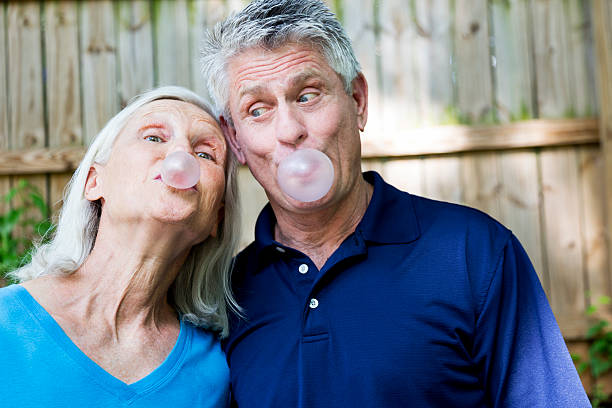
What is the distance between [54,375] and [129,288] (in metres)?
0.33

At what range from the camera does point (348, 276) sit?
189 cm

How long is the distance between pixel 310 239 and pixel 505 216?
1.67 meters

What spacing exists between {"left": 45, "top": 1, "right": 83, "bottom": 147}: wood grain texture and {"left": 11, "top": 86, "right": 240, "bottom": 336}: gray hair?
1404 millimetres

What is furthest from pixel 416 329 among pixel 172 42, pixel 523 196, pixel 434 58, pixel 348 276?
pixel 172 42

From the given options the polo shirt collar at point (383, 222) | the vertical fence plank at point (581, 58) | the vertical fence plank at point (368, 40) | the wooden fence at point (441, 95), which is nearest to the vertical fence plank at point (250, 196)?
the wooden fence at point (441, 95)

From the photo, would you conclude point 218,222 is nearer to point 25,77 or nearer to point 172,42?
point 172,42

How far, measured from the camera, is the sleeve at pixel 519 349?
5.60 feet

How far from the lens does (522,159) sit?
11.0 ft

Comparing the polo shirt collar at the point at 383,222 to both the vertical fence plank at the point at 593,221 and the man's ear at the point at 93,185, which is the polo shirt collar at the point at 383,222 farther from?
the vertical fence plank at the point at 593,221

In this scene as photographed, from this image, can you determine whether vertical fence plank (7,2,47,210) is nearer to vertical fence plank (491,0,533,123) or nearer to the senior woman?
the senior woman

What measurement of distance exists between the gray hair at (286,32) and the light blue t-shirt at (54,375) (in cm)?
86

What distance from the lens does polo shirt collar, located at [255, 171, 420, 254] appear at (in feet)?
6.33

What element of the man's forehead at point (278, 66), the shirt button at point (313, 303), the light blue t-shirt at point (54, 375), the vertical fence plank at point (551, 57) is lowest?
the light blue t-shirt at point (54, 375)

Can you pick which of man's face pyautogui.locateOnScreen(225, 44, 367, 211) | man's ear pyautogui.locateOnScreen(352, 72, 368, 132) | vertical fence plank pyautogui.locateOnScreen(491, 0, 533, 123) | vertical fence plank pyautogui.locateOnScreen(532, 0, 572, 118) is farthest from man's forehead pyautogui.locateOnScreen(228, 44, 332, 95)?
vertical fence plank pyautogui.locateOnScreen(532, 0, 572, 118)
